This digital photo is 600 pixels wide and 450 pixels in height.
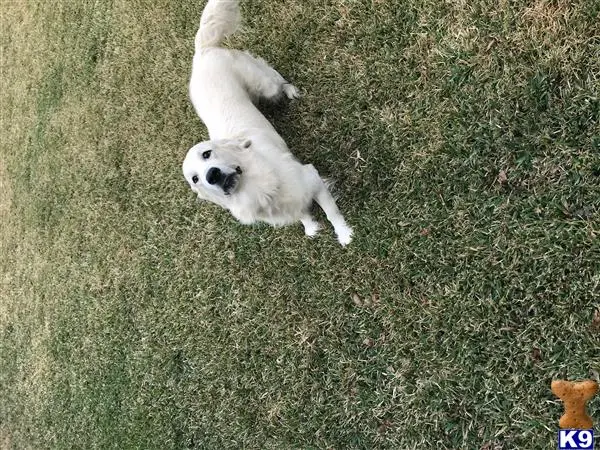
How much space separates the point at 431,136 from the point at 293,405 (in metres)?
1.90

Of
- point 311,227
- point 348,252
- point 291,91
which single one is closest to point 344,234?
point 348,252

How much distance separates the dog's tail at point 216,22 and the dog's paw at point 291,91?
1.95ft

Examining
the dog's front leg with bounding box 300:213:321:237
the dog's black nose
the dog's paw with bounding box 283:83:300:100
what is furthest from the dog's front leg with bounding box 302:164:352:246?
the dog's paw with bounding box 283:83:300:100

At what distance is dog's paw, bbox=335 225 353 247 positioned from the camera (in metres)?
3.54

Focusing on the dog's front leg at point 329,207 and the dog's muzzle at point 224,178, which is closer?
the dog's muzzle at point 224,178

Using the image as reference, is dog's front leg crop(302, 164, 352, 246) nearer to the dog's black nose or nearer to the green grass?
the green grass

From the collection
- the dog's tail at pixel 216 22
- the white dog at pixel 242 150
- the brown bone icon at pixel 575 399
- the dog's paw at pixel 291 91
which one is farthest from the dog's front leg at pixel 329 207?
the brown bone icon at pixel 575 399

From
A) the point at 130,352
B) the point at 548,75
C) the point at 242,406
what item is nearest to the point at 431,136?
the point at 548,75

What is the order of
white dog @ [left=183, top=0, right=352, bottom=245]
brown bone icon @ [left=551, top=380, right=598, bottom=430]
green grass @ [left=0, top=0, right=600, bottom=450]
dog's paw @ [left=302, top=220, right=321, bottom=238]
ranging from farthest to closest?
1. dog's paw @ [left=302, top=220, right=321, bottom=238]
2. white dog @ [left=183, top=0, right=352, bottom=245]
3. green grass @ [left=0, top=0, right=600, bottom=450]
4. brown bone icon @ [left=551, top=380, right=598, bottom=430]

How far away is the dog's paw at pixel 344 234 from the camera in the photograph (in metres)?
3.54

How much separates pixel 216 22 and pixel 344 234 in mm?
1801

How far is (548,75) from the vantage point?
2932 millimetres

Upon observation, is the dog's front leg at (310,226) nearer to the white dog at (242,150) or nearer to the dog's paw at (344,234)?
the white dog at (242,150)

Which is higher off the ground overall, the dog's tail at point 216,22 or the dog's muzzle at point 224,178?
the dog's tail at point 216,22
